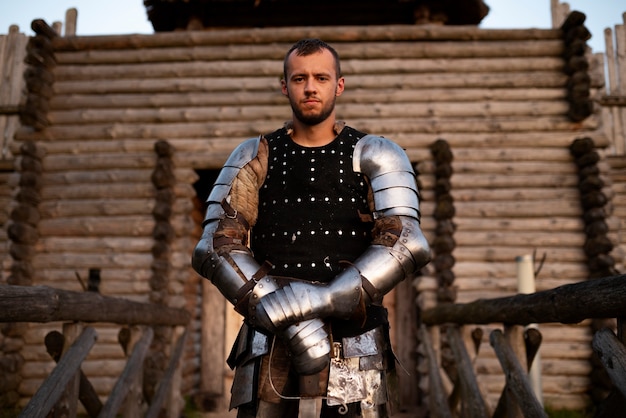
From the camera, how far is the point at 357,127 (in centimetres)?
714

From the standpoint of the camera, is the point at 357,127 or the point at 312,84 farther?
the point at 357,127

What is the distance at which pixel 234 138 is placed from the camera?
23.7 feet

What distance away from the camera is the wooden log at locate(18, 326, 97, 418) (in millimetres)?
2764

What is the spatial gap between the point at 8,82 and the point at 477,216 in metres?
7.68

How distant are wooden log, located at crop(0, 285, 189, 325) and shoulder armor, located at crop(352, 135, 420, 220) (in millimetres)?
1692

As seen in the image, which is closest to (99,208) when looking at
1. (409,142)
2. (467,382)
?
(409,142)

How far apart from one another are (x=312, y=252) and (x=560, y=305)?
4.21 ft

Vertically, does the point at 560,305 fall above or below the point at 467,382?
above

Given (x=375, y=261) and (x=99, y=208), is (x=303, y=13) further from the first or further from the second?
(x=375, y=261)

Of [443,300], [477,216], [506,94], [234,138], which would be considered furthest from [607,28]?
[234,138]

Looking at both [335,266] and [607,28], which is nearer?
[335,266]

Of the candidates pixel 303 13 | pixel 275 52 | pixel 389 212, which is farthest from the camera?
pixel 303 13

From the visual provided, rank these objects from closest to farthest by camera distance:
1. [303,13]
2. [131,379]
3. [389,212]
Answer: [389,212], [131,379], [303,13]

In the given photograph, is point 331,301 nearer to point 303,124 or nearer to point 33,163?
point 303,124
